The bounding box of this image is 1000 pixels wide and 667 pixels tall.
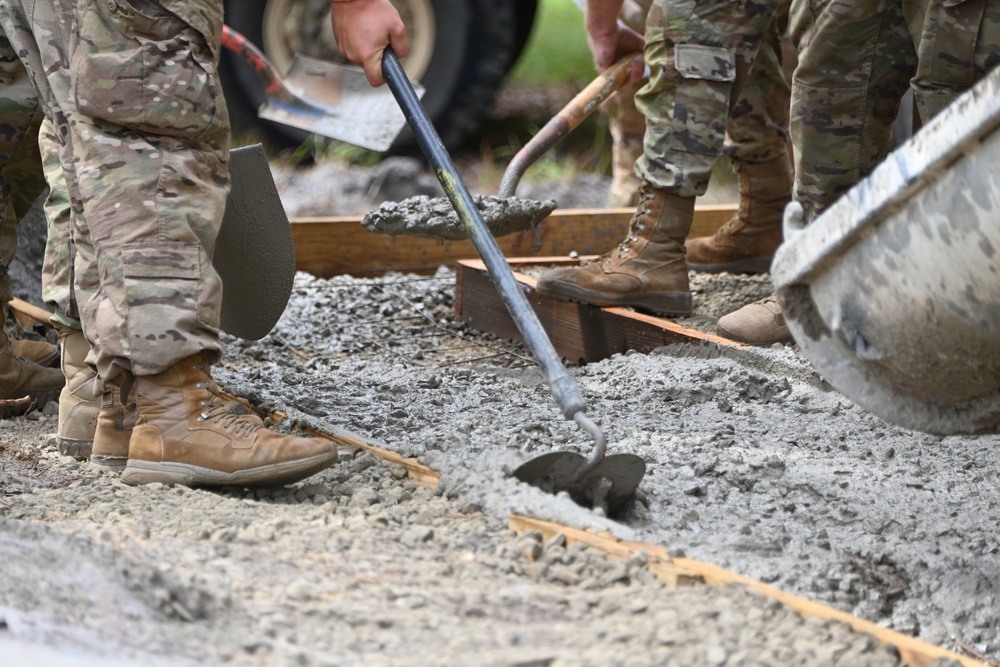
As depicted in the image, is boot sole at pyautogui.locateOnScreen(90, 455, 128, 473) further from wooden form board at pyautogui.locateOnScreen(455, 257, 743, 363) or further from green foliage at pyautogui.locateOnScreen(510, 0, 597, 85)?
green foliage at pyautogui.locateOnScreen(510, 0, 597, 85)

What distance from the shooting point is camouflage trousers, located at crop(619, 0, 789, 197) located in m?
3.35

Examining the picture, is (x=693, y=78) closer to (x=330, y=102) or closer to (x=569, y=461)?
(x=330, y=102)

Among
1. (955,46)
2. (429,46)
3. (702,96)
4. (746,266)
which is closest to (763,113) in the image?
(746,266)

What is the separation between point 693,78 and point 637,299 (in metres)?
0.65

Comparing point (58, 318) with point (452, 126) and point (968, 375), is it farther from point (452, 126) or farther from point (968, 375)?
point (452, 126)

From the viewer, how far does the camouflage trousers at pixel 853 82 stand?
280 cm

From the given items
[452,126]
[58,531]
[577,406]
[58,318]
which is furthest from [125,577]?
[452,126]

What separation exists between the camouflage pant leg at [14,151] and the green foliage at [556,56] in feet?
18.3

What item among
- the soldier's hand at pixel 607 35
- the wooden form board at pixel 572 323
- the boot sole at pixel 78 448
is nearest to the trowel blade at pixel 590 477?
the boot sole at pixel 78 448

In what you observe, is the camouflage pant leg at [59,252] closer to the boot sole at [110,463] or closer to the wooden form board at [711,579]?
the boot sole at [110,463]

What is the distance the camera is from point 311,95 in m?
4.25

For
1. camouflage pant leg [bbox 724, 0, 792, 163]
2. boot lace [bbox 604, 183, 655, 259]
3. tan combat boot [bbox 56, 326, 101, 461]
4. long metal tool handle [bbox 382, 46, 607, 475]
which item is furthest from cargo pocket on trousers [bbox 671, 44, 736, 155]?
tan combat boot [bbox 56, 326, 101, 461]

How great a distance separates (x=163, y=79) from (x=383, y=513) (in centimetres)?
87

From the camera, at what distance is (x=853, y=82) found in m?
3.10
